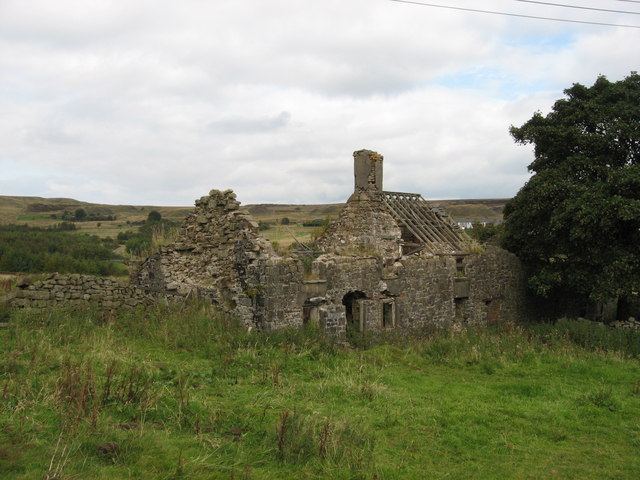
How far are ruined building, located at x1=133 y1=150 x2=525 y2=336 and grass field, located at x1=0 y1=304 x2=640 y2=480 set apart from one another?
118 centimetres

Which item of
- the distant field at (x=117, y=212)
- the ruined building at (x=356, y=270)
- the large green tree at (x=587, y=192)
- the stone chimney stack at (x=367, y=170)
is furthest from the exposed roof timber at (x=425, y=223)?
the distant field at (x=117, y=212)

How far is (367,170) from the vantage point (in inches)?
692

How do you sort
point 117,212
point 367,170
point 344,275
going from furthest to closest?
point 117,212, point 367,170, point 344,275

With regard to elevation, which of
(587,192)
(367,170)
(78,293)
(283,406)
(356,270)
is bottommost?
(283,406)

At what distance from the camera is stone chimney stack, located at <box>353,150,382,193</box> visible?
17562 mm

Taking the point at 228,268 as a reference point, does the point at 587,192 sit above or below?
above

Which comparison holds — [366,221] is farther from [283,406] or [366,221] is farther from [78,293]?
[283,406]

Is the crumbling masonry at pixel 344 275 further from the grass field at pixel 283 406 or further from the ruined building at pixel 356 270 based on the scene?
the grass field at pixel 283 406

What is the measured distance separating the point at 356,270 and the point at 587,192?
726cm

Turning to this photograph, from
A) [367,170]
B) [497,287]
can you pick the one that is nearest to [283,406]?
[367,170]

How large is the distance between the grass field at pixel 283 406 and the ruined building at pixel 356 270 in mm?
1177

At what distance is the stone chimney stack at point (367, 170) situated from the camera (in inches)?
691

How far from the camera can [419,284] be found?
15664 mm

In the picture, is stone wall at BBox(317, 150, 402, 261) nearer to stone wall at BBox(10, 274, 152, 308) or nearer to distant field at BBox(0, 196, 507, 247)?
stone wall at BBox(10, 274, 152, 308)
